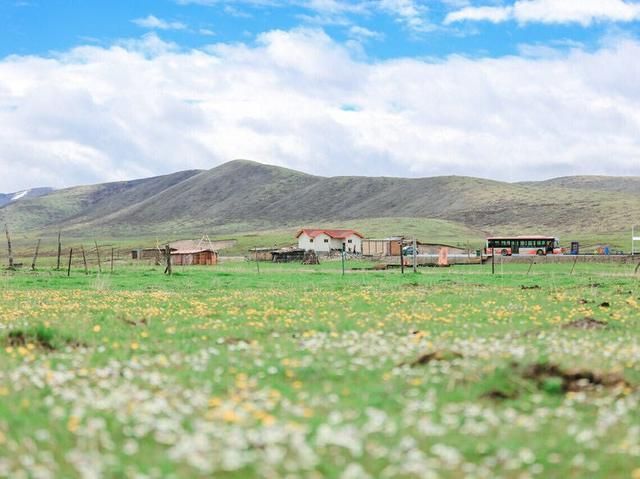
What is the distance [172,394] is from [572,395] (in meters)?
5.94

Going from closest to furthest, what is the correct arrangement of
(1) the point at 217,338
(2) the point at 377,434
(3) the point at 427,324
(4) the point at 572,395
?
(2) the point at 377,434, (4) the point at 572,395, (1) the point at 217,338, (3) the point at 427,324

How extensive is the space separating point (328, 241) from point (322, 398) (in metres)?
114

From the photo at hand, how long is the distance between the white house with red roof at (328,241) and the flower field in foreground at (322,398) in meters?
103

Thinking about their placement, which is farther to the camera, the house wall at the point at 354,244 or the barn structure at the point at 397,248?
the house wall at the point at 354,244

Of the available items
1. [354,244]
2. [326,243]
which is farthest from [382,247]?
[326,243]

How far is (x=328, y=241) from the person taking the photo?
12456 centimetres

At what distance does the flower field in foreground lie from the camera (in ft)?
25.5

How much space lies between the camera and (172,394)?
35.8ft

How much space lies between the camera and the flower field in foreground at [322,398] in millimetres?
7766

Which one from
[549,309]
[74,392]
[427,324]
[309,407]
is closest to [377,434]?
Result: [309,407]

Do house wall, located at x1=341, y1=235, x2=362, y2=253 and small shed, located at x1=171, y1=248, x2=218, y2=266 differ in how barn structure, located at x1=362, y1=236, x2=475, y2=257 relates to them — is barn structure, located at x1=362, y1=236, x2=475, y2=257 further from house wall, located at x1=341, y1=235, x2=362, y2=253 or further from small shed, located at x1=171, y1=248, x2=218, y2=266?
small shed, located at x1=171, y1=248, x2=218, y2=266

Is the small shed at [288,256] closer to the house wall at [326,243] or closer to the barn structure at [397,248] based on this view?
the barn structure at [397,248]

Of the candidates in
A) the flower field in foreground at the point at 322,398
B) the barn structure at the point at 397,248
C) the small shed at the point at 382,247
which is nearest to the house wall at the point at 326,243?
the small shed at the point at 382,247

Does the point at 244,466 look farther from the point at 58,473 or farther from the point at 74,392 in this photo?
the point at 74,392
